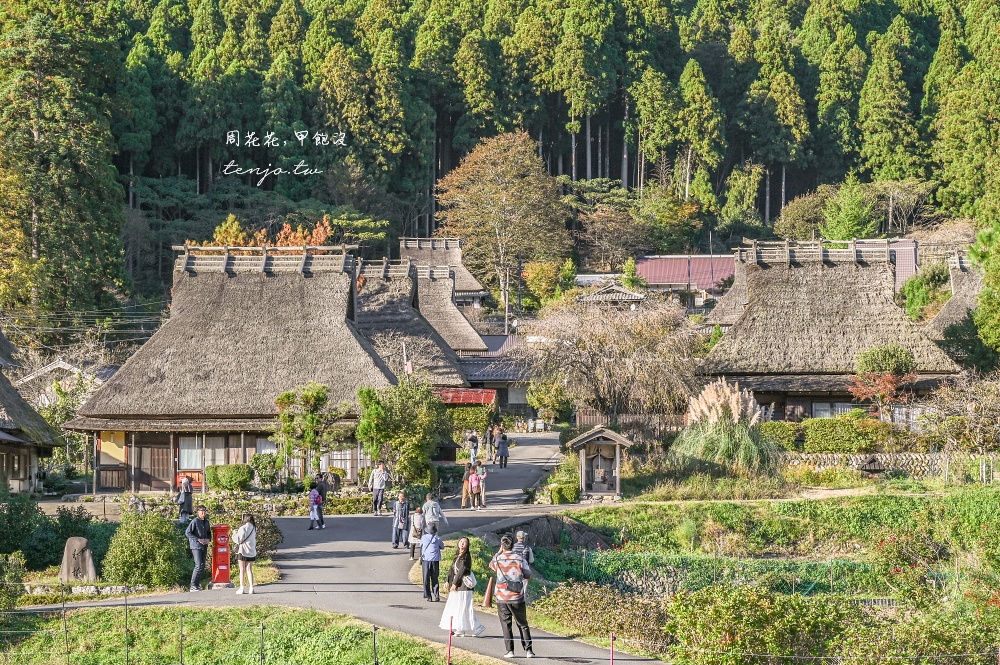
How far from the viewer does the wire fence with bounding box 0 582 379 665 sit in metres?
21.5

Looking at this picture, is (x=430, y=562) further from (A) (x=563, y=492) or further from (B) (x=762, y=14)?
(B) (x=762, y=14)

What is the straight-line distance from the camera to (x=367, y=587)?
81.3ft

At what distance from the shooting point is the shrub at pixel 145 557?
2494 cm

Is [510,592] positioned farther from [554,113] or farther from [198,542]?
[554,113]

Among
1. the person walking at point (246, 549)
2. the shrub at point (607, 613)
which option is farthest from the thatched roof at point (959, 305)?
the person walking at point (246, 549)

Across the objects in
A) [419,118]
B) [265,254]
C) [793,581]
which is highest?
[419,118]

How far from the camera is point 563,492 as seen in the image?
36.1 meters

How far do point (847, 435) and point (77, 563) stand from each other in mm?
22056

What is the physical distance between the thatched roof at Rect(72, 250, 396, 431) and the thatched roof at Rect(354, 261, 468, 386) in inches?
269

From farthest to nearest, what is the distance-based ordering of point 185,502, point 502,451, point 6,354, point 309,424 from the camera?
point 6,354
point 502,451
point 309,424
point 185,502

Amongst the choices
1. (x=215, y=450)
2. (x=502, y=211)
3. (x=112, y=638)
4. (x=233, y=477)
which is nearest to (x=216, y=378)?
(x=215, y=450)

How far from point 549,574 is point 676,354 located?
49.7ft

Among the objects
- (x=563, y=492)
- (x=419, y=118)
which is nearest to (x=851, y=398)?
(x=563, y=492)

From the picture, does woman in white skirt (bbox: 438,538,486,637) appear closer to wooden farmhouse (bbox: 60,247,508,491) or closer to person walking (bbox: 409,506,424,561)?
person walking (bbox: 409,506,424,561)
